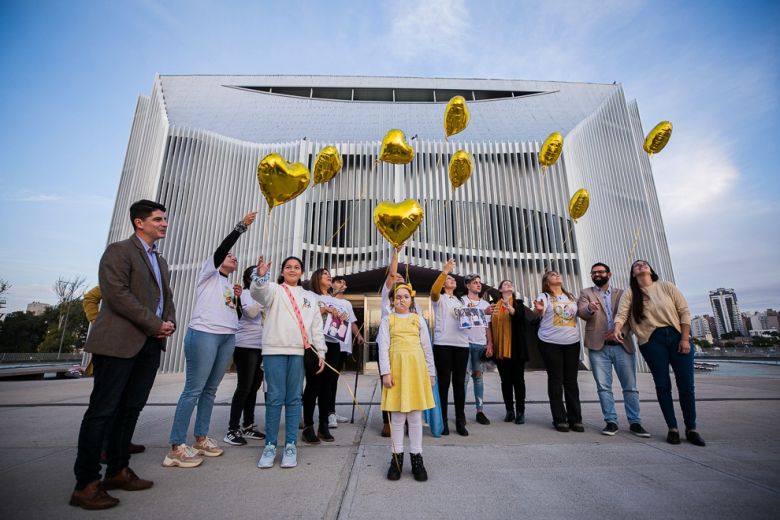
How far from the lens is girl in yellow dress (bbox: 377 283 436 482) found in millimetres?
2445

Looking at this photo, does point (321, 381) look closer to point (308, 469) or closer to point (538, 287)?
point (308, 469)


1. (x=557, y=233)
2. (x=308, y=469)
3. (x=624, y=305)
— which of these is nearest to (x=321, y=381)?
(x=308, y=469)

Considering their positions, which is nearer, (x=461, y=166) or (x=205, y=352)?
(x=205, y=352)

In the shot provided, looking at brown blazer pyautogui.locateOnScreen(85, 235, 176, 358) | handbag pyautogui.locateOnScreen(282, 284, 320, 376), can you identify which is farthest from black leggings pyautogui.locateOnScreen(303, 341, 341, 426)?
brown blazer pyautogui.locateOnScreen(85, 235, 176, 358)

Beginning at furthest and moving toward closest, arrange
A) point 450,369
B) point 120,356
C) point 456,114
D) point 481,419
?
point 456,114, point 481,419, point 450,369, point 120,356

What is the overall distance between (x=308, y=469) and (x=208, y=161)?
560 inches

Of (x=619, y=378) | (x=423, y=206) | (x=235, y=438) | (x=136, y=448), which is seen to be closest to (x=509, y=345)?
(x=619, y=378)

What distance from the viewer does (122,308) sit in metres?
2.23

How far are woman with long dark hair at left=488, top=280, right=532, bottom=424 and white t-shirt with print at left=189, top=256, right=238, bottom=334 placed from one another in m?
2.98

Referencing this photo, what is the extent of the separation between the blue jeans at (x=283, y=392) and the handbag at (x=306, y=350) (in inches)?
5.6

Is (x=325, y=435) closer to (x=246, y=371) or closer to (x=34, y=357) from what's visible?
(x=246, y=371)

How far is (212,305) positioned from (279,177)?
1.57 metres

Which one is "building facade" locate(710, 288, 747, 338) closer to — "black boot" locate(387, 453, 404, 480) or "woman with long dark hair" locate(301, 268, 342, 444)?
"woman with long dark hair" locate(301, 268, 342, 444)

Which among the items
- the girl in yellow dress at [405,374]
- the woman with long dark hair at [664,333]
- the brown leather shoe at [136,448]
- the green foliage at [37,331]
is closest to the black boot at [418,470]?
the girl in yellow dress at [405,374]
